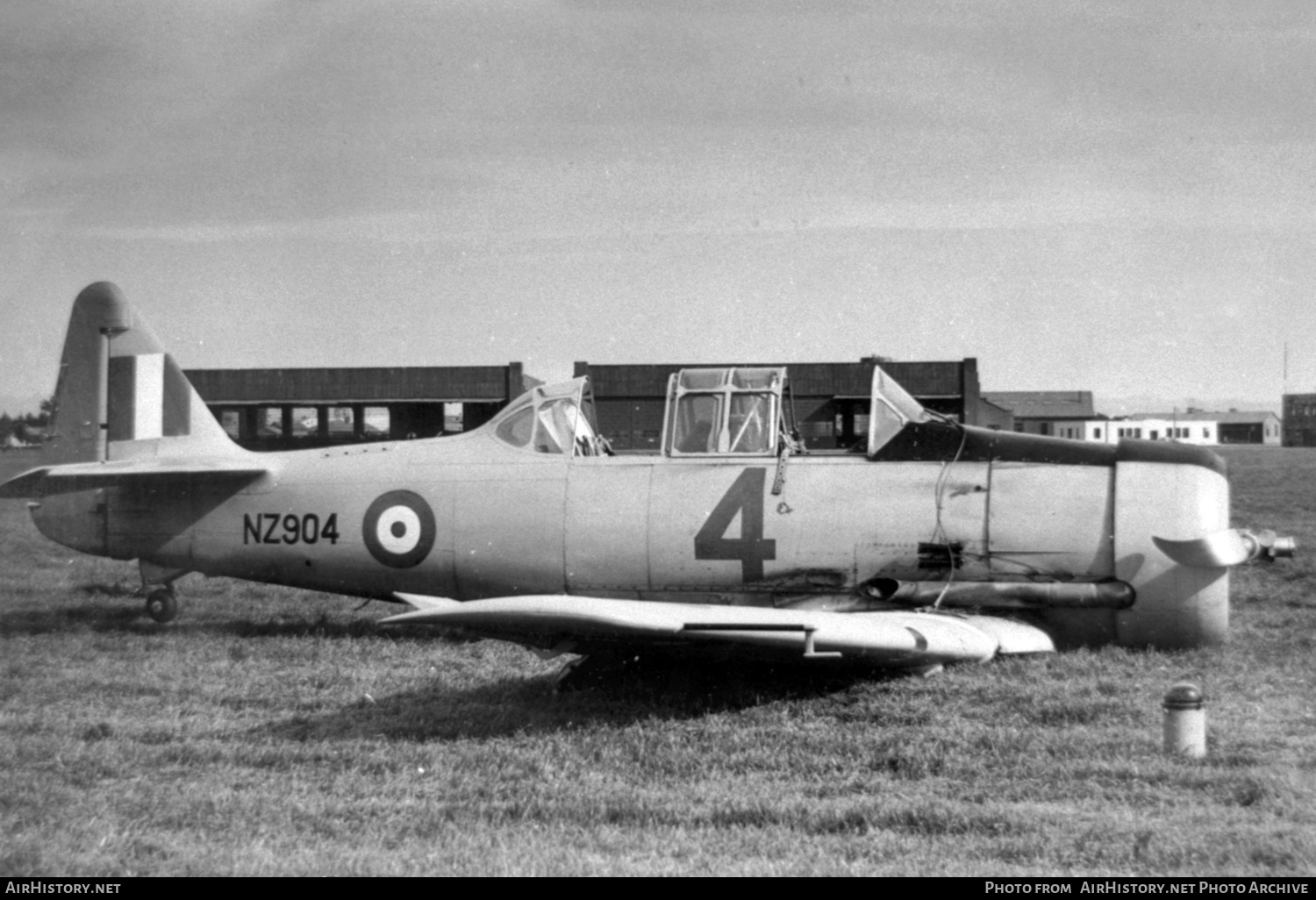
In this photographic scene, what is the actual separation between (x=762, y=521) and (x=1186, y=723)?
3.28 metres

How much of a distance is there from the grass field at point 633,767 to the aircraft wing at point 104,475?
4.48 ft

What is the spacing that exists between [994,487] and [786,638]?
2621 millimetres

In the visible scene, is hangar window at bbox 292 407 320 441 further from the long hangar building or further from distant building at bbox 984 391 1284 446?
distant building at bbox 984 391 1284 446

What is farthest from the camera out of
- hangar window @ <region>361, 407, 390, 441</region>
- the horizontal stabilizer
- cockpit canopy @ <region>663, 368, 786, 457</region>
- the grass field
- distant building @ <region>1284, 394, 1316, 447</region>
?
distant building @ <region>1284, 394, 1316, 447</region>

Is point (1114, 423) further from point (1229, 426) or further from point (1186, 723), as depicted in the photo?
point (1186, 723)

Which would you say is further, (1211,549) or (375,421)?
(375,421)

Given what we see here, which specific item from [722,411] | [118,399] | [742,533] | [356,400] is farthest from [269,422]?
[742,533]

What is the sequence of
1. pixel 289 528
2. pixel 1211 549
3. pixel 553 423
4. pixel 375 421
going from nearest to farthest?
1. pixel 1211 549
2. pixel 553 423
3. pixel 289 528
4. pixel 375 421

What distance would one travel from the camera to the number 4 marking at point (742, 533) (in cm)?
825

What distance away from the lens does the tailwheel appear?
10.4 meters

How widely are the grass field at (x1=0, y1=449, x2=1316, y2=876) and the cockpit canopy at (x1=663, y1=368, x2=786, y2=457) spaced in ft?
6.07

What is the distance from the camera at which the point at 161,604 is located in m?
10.5

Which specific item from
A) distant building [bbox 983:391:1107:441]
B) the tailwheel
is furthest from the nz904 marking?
distant building [bbox 983:391:1107:441]

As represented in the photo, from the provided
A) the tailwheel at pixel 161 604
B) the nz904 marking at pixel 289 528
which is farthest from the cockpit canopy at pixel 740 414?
the tailwheel at pixel 161 604
